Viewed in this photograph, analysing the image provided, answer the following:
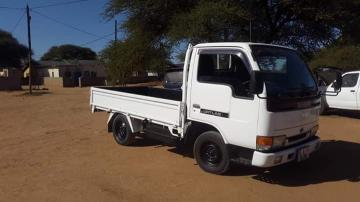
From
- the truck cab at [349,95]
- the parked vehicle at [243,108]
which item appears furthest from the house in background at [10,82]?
the parked vehicle at [243,108]

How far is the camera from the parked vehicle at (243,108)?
6.56 meters

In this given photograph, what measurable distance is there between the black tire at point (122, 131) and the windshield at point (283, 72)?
3.62 meters

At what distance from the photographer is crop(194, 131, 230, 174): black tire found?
7.18 m

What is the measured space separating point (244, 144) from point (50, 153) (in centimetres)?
446

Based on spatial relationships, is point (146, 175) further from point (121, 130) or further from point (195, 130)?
point (121, 130)

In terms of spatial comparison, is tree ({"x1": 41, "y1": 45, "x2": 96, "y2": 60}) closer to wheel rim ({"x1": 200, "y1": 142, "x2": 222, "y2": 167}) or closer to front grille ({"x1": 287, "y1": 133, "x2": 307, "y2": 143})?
wheel rim ({"x1": 200, "y1": 142, "x2": 222, "y2": 167})

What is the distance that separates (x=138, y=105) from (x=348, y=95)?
8436 millimetres

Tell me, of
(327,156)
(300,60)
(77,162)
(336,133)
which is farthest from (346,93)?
(77,162)

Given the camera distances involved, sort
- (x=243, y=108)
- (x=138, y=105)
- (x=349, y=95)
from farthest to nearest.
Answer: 1. (x=349, y=95)
2. (x=138, y=105)
3. (x=243, y=108)

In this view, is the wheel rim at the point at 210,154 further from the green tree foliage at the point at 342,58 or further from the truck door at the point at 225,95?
the green tree foliage at the point at 342,58

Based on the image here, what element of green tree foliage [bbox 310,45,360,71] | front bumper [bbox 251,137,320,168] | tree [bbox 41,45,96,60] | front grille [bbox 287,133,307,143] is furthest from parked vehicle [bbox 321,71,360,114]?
tree [bbox 41,45,96,60]

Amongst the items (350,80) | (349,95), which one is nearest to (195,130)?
(349,95)

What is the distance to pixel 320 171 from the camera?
25.3 ft

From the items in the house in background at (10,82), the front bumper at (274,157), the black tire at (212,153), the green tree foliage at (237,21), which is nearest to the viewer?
the front bumper at (274,157)
